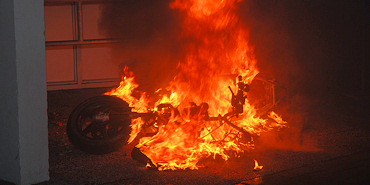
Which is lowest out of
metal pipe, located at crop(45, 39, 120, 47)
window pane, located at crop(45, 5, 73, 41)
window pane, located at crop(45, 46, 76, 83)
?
window pane, located at crop(45, 46, 76, 83)

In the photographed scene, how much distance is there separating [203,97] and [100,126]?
6.34 ft

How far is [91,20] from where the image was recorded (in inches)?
456

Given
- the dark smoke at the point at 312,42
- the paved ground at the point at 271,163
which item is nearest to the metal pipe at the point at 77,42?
the paved ground at the point at 271,163

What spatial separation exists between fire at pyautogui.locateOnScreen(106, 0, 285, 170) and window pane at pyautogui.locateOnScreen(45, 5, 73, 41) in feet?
10.9

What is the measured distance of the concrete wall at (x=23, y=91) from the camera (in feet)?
17.8

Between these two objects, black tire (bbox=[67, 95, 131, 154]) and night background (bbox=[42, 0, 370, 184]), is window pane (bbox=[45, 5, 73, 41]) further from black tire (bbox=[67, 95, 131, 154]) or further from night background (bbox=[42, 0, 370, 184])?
black tire (bbox=[67, 95, 131, 154])

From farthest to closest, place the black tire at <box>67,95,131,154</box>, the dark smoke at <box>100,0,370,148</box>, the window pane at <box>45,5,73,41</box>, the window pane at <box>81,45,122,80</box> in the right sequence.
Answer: the window pane at <box>81,45,122,80</box> < the dark smoke at <box>100,0,370,148</box> < the window pane at <box>45,5,73,41</box> < the black tire at <box>67,95,131,154</box>

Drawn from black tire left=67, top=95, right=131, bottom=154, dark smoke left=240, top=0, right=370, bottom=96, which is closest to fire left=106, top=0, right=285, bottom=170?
black tire left=67, top=95, right=131, bottom=154

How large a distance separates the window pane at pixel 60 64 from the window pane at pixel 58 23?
1.00 feet

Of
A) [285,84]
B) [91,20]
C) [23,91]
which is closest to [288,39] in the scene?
[285,84]

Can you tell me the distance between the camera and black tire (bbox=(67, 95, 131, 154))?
712cm

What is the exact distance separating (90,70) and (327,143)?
6.51 meters

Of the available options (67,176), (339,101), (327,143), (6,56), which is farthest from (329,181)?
(339,101)

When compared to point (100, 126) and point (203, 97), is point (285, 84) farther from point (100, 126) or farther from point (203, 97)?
point (100, 126)
